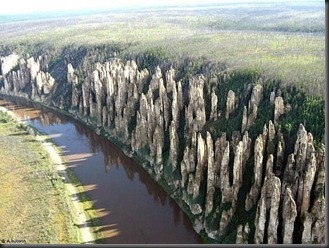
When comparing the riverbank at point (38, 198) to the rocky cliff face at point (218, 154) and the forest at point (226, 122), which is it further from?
the rocky cliff face at point (218, 154)

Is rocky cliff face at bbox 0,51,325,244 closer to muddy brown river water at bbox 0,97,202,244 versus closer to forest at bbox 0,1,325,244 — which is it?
→ forest at bbox 0,1,325,244

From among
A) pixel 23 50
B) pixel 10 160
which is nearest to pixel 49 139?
pixel 10 160

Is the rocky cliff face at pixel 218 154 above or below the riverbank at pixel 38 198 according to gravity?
above

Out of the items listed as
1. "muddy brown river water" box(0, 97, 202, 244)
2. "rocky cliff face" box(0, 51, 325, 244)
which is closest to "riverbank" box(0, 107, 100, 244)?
"muddy brown river water" box(0, 97, 202, 244)

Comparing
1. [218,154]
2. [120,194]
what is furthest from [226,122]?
[120,194]

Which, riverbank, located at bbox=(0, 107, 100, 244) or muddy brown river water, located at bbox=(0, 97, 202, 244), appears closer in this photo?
riverbank, located at bbox=(0, 107, 100, 244)

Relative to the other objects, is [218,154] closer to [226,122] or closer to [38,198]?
[226,122]

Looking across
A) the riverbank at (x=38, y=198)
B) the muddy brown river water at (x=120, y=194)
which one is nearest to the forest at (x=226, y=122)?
the muddy brown river water at (x=120, y=194)
